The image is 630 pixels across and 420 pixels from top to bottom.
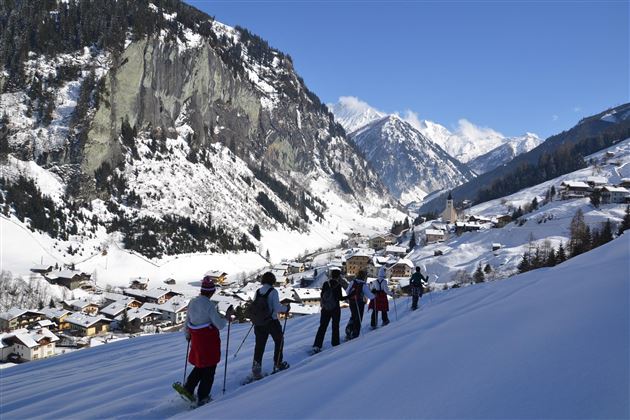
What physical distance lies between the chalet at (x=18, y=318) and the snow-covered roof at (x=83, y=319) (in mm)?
5114

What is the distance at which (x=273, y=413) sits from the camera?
4781 millimetres

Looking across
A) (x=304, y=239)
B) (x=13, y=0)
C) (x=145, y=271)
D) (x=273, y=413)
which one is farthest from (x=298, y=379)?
(x=13, y=0)

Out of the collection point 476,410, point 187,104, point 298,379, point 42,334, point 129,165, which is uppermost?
point 187,104

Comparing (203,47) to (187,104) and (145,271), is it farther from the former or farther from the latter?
(145,271)

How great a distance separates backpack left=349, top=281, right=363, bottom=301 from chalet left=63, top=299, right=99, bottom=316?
62215mm

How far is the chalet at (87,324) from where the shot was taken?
54.0m

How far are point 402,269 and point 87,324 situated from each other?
50240 millimetres

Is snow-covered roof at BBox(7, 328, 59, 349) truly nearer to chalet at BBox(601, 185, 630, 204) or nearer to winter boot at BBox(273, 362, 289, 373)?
winter boot at BBox(273, 362, 289, 373)

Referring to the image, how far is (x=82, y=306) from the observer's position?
2482 inches

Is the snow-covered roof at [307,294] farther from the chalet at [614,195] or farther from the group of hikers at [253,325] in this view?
the chalet at [614,195]

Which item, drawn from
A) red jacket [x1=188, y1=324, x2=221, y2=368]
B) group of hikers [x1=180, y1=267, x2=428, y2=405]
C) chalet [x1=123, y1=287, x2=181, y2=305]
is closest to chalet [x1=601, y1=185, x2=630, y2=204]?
chalet [x1=123, y1=287, x2=181, y2=305]

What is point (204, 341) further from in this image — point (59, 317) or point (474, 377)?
point (59, 317)

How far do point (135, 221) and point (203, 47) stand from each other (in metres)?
88.0

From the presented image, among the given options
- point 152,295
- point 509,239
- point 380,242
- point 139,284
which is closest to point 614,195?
point 509,239
